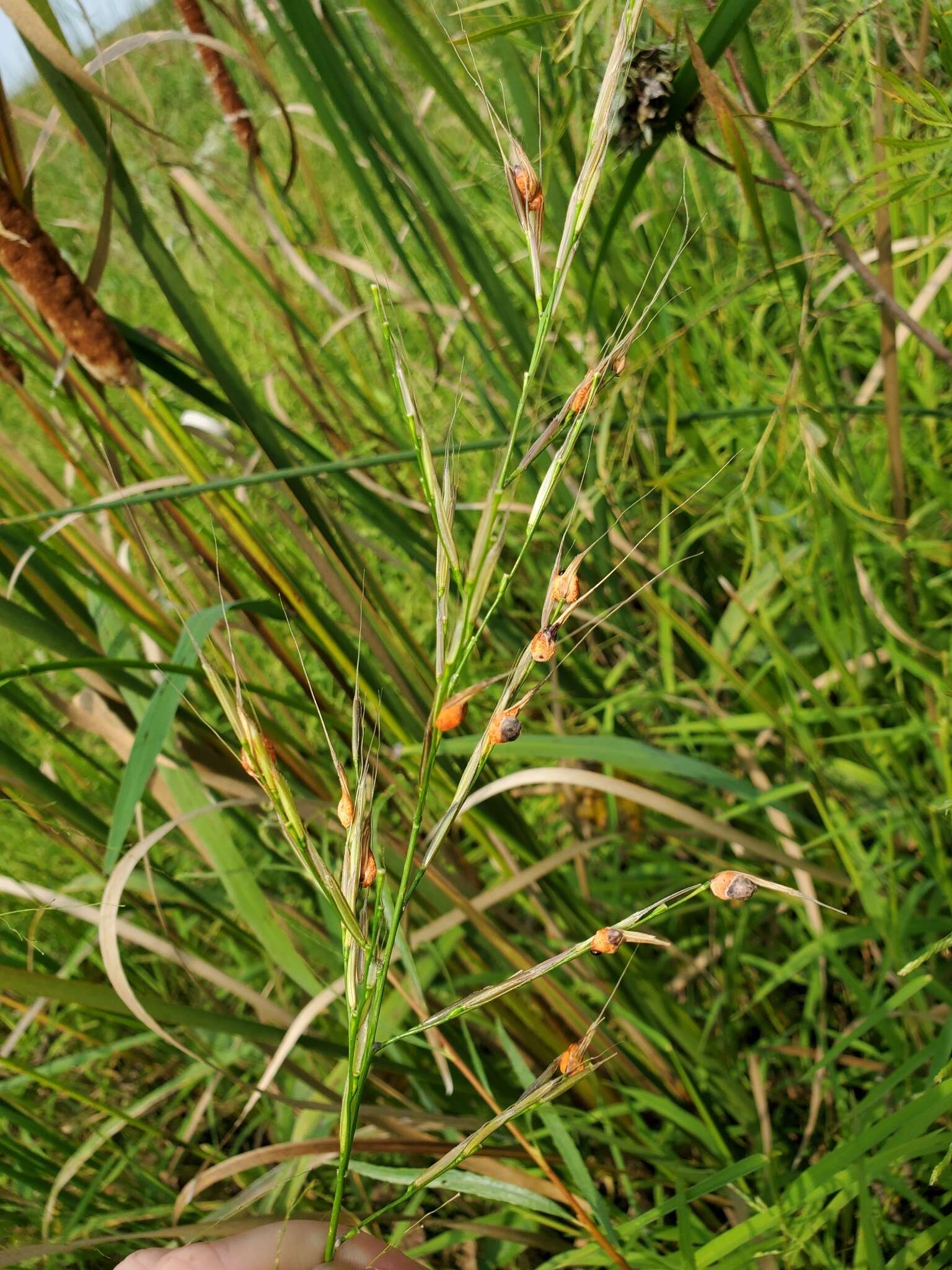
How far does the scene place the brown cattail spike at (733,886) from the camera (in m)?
0.27

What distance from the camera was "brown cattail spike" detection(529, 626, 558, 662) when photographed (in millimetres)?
291

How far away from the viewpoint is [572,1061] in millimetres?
315

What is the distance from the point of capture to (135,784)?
58cm

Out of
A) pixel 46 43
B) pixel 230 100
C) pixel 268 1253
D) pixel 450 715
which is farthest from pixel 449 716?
pixel 230 100

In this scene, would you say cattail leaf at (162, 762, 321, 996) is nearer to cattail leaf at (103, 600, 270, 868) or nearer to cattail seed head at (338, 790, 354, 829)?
cattail leaf at (103, 600, 270, 868)

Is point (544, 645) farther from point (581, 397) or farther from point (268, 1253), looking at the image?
point (268, 1253)

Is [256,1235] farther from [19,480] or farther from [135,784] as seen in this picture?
[19,480]

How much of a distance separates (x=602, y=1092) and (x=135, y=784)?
45 centimetres

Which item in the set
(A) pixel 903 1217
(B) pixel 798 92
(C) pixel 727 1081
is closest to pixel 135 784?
(C) pixel 727 1081

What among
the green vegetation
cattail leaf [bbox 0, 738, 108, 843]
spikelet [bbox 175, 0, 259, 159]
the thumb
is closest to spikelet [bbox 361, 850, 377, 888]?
the green vegetation

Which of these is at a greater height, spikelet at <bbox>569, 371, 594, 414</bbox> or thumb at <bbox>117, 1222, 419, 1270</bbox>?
spikelet at <bbox>569, 371, 594, 414</bbox>

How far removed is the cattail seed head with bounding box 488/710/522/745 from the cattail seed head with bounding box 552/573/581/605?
4cm

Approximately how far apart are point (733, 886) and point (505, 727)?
0.08 metres

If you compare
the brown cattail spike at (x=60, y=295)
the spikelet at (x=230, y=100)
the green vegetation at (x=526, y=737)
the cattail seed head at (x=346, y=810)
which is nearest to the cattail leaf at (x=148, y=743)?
the green vegetation at (x=526, y=737)
